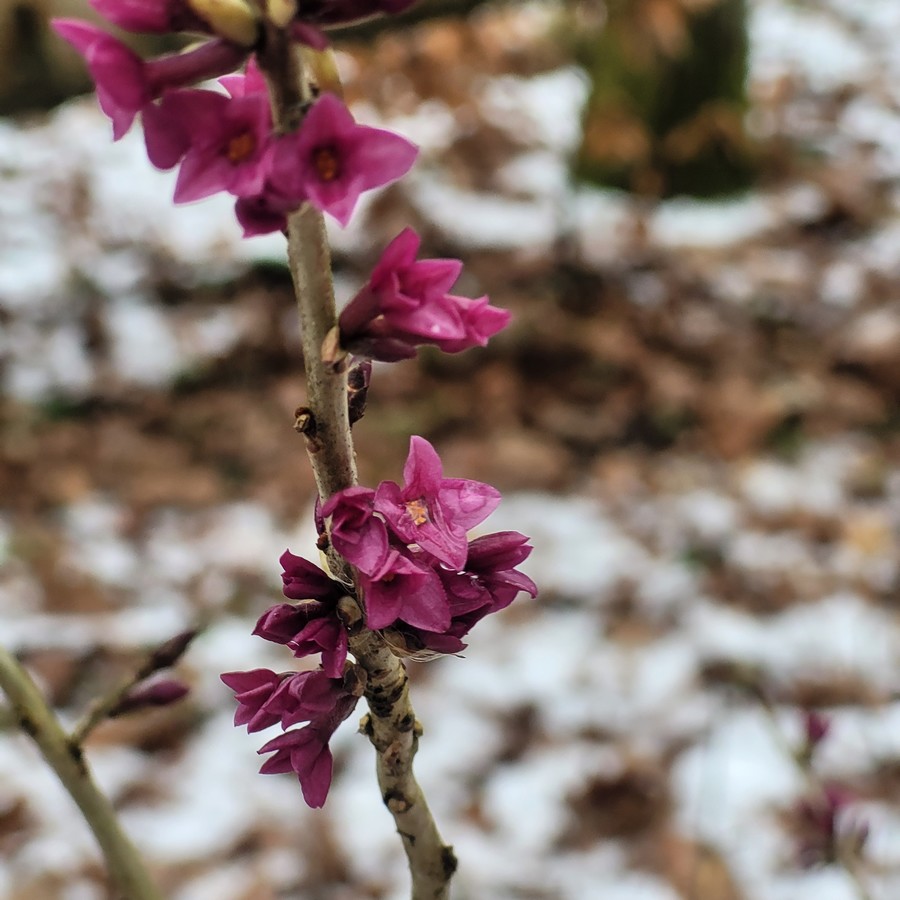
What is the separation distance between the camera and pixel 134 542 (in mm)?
2229

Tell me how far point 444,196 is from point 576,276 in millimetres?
636

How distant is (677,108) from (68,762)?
3.14 metres

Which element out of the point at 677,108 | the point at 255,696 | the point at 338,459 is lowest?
the point at 677,108

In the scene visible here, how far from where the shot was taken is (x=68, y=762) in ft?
1.97

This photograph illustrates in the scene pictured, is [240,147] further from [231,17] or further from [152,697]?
[152,697]

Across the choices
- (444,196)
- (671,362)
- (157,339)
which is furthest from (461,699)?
(444,196)

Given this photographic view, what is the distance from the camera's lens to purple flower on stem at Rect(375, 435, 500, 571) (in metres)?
0.42

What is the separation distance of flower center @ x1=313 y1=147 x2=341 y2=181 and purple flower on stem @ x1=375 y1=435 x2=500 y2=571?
0.12 metres

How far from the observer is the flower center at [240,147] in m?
0.36

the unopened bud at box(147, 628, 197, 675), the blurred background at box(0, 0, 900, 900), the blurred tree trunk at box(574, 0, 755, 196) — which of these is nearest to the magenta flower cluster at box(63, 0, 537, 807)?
the unopened bud at box(147, 628, 197, 675)

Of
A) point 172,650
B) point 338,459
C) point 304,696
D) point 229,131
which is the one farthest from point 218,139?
point 172,650

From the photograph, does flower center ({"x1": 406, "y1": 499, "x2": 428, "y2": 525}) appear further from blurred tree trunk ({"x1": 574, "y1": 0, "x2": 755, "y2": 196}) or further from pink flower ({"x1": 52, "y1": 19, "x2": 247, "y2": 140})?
blurred tree trunk ({"x1": 574, "y1": 0, "x2": 755, "y2": 196})

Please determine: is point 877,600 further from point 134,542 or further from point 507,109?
point 507,109

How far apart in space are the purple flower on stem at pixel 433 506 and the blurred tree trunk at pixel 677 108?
8.68ft
